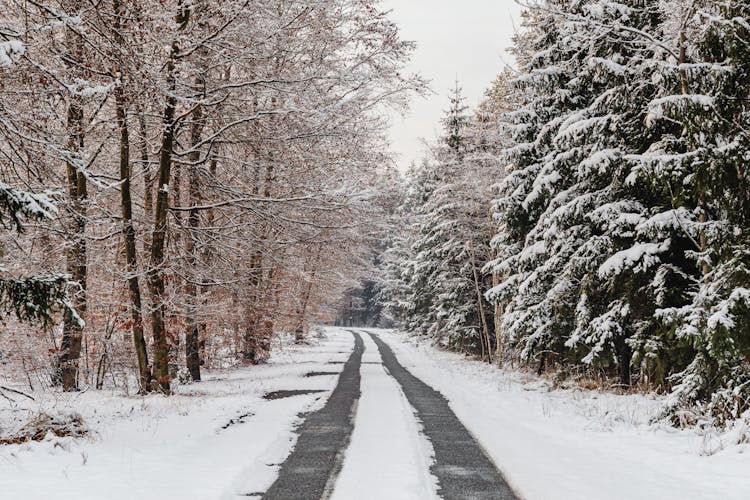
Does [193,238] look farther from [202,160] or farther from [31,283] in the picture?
[31,283]

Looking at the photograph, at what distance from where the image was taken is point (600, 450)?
8031mm

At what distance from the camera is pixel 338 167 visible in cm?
1480

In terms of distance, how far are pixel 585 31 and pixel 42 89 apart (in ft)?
33.1

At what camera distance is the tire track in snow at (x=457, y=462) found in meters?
5.73

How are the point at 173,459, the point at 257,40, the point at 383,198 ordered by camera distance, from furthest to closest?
the point at 383,198
the point at 257,40
the point at 173,459

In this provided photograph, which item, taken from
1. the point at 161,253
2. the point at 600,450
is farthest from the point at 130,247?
the point at 600,450

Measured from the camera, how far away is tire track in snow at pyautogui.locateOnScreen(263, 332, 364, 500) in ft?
18.9

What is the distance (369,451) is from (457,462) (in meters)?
1.25

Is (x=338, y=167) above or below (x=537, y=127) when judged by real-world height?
below

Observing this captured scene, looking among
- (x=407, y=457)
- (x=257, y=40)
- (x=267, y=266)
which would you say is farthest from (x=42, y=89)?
(x=267, y=266)

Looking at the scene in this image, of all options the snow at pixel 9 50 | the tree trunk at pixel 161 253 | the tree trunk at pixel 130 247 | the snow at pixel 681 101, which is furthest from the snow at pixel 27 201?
the snow at pixel 681 101

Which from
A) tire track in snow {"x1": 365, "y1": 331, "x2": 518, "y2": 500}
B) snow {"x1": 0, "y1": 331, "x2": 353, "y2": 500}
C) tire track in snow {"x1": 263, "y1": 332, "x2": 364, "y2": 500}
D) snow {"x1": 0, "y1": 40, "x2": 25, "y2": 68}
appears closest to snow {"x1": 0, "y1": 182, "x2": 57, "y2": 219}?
snow {"x1": 0, "y1": 40, "x2": 25, "y2": 68}

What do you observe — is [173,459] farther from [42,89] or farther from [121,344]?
[121,344]

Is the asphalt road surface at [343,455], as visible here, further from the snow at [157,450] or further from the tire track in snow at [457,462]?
the snow at [157,450]
